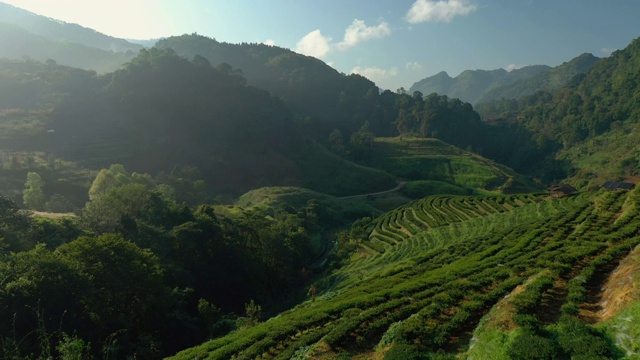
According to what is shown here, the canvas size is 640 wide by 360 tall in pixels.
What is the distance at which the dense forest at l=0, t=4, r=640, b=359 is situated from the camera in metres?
16.2

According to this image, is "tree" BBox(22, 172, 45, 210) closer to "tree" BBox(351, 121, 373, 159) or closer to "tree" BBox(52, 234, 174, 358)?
"tree" BBox(52, 234, 174, 358)

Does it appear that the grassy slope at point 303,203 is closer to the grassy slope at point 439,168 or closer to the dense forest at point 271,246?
the dense forest at point 271,246

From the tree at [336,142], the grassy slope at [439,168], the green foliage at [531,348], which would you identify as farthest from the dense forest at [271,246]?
the tree at [336,142]

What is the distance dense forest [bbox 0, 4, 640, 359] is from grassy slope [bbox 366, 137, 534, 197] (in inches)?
37.1

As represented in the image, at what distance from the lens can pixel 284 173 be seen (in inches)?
5733

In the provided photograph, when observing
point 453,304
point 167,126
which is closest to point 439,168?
point 167,126

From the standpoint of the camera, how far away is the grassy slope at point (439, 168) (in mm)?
131788

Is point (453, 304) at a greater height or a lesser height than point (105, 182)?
greater

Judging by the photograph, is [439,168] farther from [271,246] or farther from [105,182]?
[105,182]

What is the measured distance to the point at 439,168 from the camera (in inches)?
6078

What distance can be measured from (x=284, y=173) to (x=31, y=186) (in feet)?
266

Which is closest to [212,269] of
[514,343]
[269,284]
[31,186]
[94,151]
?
[269,284]

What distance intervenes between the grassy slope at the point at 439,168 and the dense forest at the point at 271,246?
0.94 meters

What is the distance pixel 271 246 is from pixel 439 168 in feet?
373
